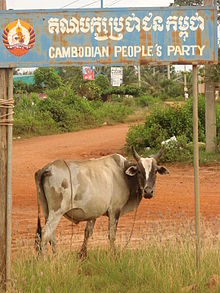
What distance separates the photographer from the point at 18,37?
6387mm

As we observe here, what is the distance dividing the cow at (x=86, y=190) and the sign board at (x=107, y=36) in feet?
5.70

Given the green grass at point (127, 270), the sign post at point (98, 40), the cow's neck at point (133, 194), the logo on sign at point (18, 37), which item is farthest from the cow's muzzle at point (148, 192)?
the logo on sign at point (18, 37)

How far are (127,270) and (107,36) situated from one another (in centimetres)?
235

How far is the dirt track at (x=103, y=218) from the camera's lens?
9.51 metres

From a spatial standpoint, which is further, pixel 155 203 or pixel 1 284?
pixel 155 203

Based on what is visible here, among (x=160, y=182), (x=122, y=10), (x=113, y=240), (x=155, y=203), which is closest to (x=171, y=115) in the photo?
(x=160, y=182)

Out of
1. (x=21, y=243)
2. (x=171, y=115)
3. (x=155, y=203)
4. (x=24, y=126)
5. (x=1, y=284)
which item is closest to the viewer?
(x=1, y=284)

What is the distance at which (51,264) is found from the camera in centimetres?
632

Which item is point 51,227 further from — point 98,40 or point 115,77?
point 115,77

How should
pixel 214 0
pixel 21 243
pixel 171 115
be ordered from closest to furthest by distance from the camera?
pixel 214 0, pixel 21 243, pixel 171 115

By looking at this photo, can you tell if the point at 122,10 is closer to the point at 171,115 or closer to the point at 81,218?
the point at 81,218

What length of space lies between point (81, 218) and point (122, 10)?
2619 mm

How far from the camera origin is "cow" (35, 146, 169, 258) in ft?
24.9

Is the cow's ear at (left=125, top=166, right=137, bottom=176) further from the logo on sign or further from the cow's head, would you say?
the logo on sign
